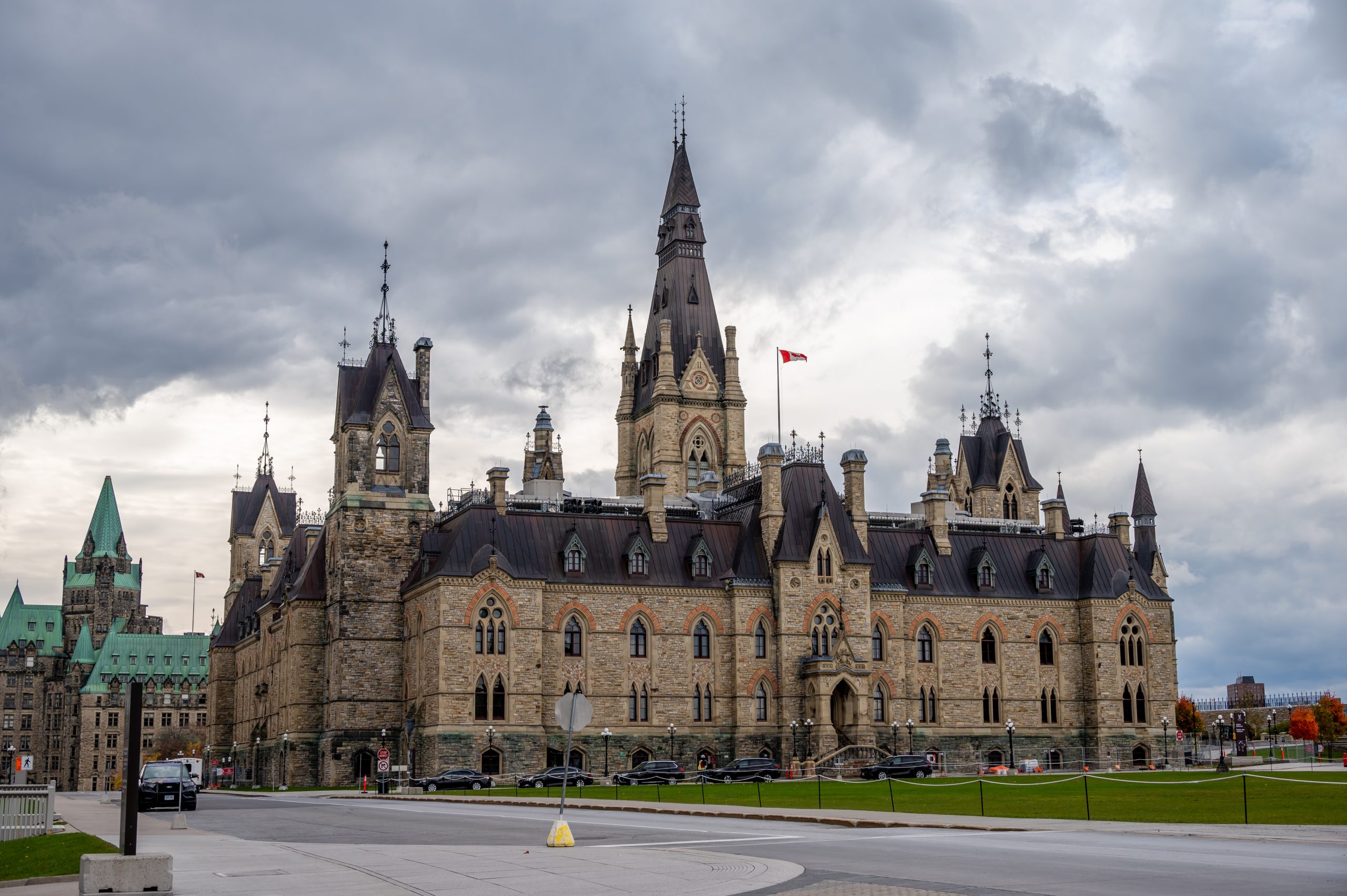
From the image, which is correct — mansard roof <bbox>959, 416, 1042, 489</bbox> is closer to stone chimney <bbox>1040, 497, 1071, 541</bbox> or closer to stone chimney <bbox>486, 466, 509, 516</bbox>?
stone chimney <bbox>1040, 497, 1071, 541</bbox>

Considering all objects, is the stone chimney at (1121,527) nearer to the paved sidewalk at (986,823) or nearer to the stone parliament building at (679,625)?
the stone parliament building at (679,625)

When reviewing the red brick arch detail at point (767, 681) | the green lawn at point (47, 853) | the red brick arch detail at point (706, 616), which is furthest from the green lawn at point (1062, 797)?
the green lawn at point (47, 853)

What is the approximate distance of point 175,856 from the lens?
27.5 meters

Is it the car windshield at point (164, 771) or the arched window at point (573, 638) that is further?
the arched window at point (573, 638)

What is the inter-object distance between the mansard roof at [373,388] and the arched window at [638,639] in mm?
16041

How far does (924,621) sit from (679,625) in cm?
1557

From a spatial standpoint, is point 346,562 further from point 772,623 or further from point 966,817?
point 966,817

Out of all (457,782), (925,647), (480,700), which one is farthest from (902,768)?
(457,782)

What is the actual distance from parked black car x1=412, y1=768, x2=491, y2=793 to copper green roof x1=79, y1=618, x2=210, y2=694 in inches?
5126

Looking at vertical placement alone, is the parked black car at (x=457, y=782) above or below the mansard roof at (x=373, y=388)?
below

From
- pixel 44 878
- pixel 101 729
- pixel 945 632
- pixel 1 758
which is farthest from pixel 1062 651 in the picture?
pixel 1 758

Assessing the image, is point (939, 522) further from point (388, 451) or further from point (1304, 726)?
point (1304, 726)

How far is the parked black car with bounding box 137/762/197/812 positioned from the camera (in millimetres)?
52000

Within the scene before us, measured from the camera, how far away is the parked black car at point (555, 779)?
222 ft
